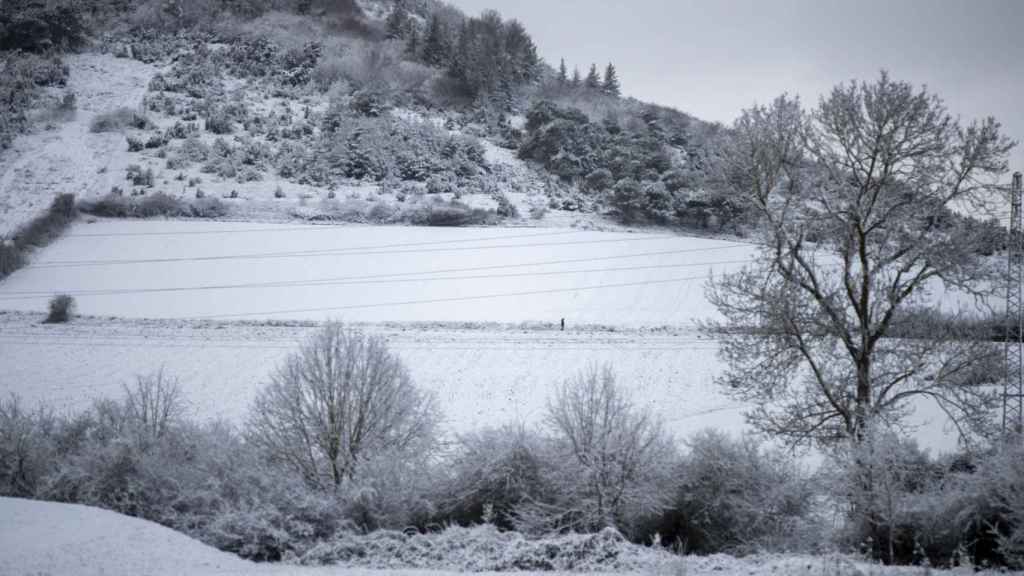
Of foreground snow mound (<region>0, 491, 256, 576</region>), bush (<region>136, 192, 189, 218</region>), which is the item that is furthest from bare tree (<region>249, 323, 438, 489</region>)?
bush (<region>136, 192, 189, 218</region>)

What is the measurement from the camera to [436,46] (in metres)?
60.4

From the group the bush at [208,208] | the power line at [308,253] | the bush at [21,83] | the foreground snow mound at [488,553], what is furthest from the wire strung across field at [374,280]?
the foreground snow mound at [488,553]

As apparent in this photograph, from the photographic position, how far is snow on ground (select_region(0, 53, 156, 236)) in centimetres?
3066

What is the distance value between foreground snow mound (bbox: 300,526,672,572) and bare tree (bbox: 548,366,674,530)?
8.72 feet

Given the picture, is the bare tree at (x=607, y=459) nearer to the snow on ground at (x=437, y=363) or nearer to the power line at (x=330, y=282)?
the snow on ground at (x=437, y=363)

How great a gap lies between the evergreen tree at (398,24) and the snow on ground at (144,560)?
67.0 metres

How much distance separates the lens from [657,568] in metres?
5.53

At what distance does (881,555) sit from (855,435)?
1725mm

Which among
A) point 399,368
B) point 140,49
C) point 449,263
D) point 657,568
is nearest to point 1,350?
point 399,368

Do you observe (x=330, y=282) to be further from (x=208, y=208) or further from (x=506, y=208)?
(x=506, y=208)

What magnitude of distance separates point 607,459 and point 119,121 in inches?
1753

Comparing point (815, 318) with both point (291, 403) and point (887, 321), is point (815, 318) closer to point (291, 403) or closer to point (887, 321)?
point (887, 321)

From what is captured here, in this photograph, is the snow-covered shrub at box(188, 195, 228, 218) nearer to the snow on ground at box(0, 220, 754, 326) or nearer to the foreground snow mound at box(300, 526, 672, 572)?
the snow on ground at box(0, 220, 754, 326)

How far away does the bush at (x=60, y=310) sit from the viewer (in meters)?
22.5
